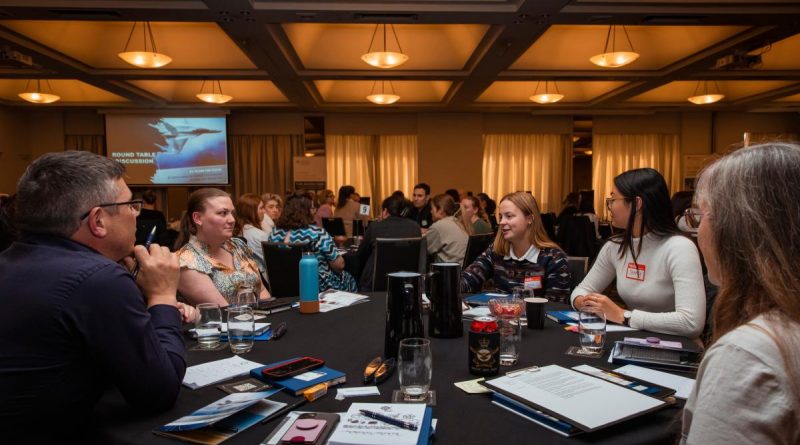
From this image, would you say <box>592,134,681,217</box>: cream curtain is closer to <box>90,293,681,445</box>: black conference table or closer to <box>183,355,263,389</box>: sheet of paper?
<box>90,293,681,445</box>: black conference table

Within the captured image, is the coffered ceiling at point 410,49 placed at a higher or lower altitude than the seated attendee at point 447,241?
higher

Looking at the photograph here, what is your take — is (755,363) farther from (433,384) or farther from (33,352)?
(33,352)

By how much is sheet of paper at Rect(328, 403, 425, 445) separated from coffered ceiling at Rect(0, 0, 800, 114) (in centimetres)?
425

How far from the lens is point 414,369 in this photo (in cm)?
125

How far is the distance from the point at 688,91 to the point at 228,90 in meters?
8.19

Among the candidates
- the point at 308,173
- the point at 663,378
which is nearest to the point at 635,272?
the point at 663,378

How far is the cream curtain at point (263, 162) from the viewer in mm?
9977

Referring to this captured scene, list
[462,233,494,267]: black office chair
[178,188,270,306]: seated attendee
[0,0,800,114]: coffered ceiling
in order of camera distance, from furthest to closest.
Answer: [0,0,800,114]: coffered ceiling < [462,233,494,267]: black office chair < [178,188,270,306]: seated attendee

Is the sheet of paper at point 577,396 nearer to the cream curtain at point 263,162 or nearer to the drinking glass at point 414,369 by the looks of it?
the drinking glass at point 414,369

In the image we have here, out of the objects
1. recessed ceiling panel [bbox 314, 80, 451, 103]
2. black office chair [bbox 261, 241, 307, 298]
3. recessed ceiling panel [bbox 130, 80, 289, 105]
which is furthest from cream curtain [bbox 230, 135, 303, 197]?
black office chair [bbox 261, 241, 307, 298]

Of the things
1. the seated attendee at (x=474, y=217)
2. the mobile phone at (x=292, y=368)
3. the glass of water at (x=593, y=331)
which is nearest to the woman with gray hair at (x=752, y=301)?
the glass of water at (x=593, y=331)

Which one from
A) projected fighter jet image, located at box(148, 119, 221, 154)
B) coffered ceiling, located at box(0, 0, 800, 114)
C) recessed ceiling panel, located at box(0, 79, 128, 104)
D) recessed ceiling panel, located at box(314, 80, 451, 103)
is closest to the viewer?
coffered ceiling, located at box(0, 0, 800, 114)

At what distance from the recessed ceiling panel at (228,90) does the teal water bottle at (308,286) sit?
693cm

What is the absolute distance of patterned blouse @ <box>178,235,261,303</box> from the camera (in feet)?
7.64
